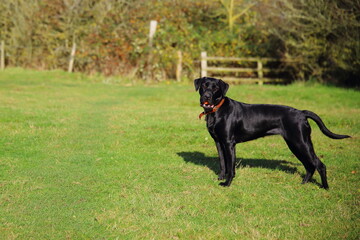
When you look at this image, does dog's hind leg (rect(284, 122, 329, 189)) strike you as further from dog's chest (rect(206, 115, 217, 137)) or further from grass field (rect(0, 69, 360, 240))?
dog's chest (rect(206, 115, 217, 137))

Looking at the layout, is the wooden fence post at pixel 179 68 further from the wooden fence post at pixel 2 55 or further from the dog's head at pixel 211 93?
the dog's head at pixel 211 93

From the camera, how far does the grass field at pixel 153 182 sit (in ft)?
17.7

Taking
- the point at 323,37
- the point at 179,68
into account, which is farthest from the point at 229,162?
the point at 179,68

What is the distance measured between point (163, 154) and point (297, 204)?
3.69m

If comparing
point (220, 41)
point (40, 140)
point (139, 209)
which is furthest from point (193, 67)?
point (139, 209)

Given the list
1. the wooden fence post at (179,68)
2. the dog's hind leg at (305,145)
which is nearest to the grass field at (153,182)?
the dog's hind leg at (305,145)

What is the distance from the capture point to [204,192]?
6828 mm

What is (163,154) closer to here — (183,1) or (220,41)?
(220,41)

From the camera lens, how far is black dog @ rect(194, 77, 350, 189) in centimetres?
711

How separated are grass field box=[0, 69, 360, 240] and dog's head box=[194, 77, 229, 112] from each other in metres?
1.22

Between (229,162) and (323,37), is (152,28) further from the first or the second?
(229,162)

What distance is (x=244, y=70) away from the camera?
2595cm

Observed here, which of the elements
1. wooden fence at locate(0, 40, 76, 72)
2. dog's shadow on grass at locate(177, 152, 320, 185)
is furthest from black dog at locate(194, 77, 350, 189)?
wooden fence at locate(0, 40, 76, 72)

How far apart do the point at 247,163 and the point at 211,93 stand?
2.18 m
